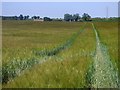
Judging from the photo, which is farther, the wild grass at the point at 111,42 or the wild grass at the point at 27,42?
the wild grass at the point at 27,42

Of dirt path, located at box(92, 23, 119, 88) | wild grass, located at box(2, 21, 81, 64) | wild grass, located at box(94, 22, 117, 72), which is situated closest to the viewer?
dirt path, located at box(92, 23, 119, 88)

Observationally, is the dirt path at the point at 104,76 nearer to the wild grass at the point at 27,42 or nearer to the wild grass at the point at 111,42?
the wild grass at the point at 111,42

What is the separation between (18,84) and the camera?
761cm

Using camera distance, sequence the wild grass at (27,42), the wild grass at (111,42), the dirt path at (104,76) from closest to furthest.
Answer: the dirt path at (104,76) → the wild grass at (111,42) → the wild grass at (27,42)

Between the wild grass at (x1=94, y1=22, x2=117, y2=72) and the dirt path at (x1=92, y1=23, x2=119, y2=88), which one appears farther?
the wild grass at (x1=94, y1=22, x2=117, y2=72)

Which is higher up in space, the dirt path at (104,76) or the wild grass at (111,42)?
the dirt path at (104,76)

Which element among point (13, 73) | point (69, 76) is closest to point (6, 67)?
point (13, 73)

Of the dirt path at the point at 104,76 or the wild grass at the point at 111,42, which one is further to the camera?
the wild grass at the point at 111,42

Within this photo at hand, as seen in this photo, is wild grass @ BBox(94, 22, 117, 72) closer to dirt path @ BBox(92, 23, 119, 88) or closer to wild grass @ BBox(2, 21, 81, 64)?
dirt path @ BBox(92, 23, 119, 88)

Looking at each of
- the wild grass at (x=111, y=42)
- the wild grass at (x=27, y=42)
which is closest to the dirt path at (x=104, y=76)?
the wild grass at (x=111, y=42)

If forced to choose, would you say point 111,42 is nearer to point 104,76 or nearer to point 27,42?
point 27,42

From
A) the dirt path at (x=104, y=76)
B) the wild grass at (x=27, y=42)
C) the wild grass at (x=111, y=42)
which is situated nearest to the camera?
the dirt path at (x=104, y=76)

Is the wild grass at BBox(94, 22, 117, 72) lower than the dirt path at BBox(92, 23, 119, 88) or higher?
lower

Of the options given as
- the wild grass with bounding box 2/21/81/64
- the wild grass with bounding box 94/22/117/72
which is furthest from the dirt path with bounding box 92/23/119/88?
the wild grass with bounding box 2/21/81/64
